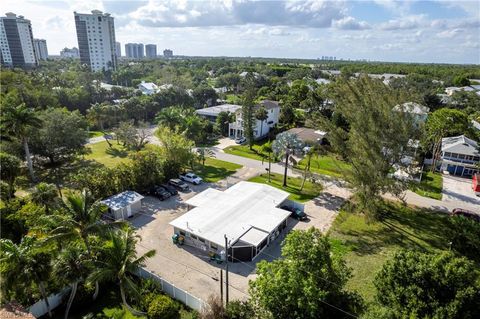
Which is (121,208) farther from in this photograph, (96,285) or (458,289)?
(458,289)

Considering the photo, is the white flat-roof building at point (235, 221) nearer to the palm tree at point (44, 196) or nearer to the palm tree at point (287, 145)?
the palm tree at point (287, 145)

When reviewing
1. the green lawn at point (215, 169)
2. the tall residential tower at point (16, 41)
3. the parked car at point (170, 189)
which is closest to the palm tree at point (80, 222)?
the parked car at point (170, 189)

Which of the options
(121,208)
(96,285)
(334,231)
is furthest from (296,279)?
(121,208)

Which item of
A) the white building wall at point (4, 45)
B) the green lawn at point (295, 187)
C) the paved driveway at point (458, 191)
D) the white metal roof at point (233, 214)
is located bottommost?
the green lawn at point (295, 187)

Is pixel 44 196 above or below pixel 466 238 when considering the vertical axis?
above

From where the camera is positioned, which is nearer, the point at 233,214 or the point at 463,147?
the point at 233,214

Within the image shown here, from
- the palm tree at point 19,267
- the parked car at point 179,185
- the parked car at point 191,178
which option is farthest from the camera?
the parked car at point 191,178

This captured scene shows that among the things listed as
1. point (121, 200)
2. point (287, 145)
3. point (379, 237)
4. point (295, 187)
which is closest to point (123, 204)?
point (121, 200)

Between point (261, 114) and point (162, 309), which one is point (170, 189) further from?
point (261, 114)
